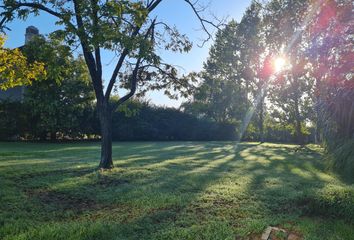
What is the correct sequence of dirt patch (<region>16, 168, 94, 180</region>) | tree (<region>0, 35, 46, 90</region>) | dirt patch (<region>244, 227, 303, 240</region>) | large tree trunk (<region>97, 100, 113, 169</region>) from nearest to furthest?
dirt patch (<region>244, 227, 303, 240</region>)
dirt patch (<region>16, 168, 94, 180</region>)
tree (<region>0, 35, 46, 90</region>)
large tree trunk (<region>97, 100, 113, 169</region>)

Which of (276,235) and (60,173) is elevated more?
(60,173)

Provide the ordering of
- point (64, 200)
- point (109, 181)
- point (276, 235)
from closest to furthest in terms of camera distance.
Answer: point (276, 235)
point (64, 200)
point (109, 181)

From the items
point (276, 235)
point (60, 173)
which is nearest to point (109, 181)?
point (60, 173)

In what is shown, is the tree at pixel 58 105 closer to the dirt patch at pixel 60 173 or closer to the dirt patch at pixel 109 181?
the dirt patch at pixel 60 173

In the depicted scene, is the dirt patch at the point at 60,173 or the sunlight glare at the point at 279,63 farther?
the sunlight glare at the point at 279,63

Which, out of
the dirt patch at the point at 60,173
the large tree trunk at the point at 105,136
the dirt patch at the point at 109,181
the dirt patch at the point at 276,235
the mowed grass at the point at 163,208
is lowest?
the dirt patch at the point at 276,235

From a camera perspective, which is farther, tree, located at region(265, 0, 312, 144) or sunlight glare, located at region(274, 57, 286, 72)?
sunlight glare, located at region(274, 57, 286, 72)

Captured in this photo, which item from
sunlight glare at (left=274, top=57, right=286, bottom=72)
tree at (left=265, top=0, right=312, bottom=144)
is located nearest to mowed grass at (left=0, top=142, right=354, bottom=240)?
tree at (left=265, top=0, right=312, bottom=144)

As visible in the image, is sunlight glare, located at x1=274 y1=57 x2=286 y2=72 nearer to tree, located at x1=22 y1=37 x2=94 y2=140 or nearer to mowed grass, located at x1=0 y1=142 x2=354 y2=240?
tree, located at x1=22 y1=37 x2=94 y2=140

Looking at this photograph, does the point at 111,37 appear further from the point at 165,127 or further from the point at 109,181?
the point at 165,127

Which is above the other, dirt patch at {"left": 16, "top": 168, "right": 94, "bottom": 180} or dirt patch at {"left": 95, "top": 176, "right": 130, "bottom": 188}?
dirt patch at {"left": 16, "top": 168, "right": 94, "bottom": 180}

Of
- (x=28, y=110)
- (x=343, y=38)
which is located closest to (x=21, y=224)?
(x=343, y=38)

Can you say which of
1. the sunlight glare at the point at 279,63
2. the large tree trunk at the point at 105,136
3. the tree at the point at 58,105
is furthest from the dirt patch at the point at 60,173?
the sunlight glare at the point at 279,63

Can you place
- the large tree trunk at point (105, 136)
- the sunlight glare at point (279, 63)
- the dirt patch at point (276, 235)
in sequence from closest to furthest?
1. the dirt patch at point (276, 235)
2. the large tree trunk at point (105, 136)
3. the sunlight glare at point (279, 63)
